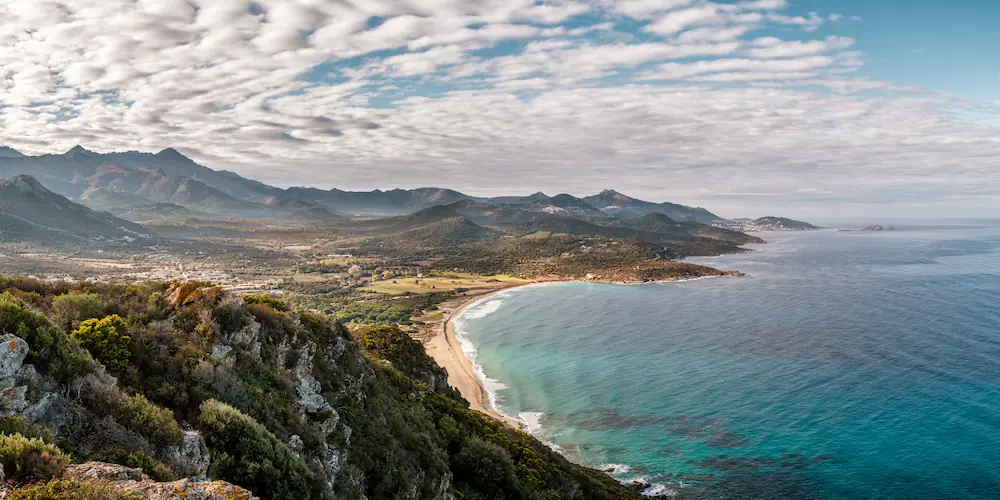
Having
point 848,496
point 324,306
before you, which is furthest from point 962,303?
point 324,306

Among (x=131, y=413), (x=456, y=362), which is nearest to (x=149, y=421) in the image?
(x=131, y=413)

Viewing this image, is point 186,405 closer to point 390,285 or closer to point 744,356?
point 744,356

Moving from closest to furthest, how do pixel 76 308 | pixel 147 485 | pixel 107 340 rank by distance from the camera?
pixel 147 485 → pixel 107 340 → pixel 76 308

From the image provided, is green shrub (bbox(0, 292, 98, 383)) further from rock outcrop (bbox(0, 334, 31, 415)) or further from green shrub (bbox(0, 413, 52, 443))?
green shrub (bbox(0, 413, 52, 443))

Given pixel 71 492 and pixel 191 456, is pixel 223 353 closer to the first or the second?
pixel 191 456

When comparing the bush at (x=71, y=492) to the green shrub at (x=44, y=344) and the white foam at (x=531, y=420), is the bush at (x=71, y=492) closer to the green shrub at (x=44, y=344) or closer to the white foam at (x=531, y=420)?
the green shrub at (x=44, y=344)
